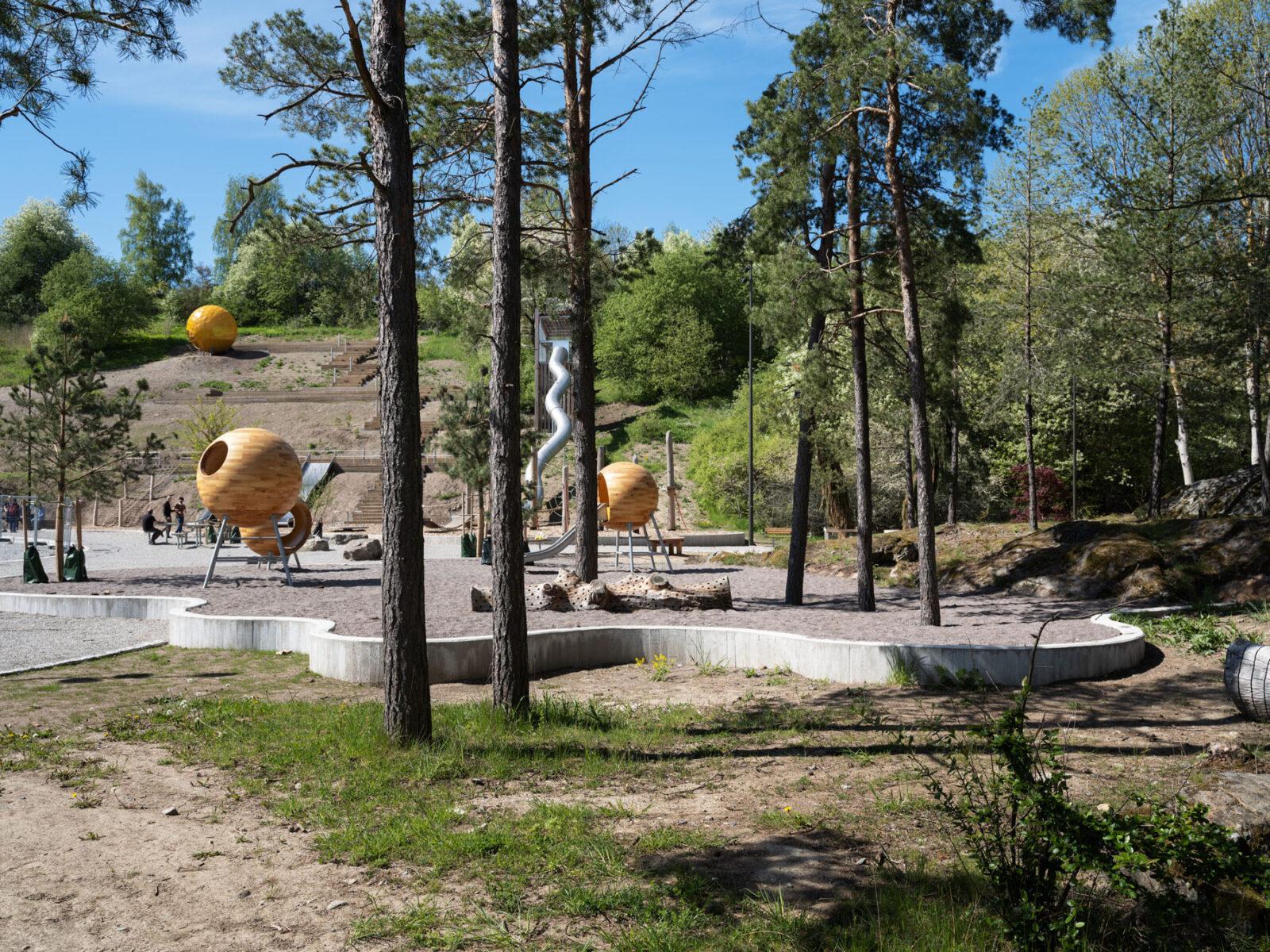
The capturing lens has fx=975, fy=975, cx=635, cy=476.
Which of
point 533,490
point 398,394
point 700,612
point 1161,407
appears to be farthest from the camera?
point 533,490

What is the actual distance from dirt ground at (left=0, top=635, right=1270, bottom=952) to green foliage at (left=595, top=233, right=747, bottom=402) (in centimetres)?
4098

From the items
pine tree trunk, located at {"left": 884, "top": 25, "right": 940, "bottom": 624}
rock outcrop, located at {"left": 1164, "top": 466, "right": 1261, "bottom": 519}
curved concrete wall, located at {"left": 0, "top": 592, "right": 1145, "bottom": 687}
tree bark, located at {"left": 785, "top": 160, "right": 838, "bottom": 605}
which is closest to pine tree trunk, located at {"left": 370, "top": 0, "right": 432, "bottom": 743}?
curved concrete wall, located at {"left": 0, "top": 592, "right": 1145, "bottom": 687}

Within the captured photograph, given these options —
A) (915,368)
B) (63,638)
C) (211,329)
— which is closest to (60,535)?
(63,638)

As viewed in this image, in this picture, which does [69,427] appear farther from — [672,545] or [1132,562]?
[1132,562]

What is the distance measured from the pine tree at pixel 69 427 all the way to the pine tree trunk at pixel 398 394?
1071 cm

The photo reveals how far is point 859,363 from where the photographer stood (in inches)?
508

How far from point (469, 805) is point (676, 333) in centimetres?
4656

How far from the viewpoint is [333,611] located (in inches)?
506

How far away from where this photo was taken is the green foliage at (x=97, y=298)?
60688 millimetres

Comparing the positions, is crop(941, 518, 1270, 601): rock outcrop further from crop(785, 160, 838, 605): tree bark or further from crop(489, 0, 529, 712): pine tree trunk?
crop(489, 0, 529, 712): pine tree trunk

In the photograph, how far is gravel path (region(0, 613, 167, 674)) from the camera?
10391mm

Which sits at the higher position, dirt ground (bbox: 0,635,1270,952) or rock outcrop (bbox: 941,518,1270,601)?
rock outcrop (bbox: 941,518,1270,601)

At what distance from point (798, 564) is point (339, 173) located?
8.13 metres

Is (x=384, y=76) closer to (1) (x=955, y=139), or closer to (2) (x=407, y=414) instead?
(2) (x=407, y=414)
